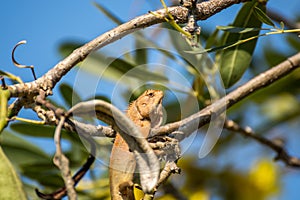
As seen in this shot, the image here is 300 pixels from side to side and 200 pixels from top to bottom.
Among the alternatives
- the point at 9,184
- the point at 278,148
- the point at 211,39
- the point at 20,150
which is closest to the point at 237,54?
the point at 211,39

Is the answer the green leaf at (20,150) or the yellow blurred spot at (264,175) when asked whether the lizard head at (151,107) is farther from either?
the yellow blurred spot at (264,175)

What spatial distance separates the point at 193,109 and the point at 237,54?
0.18 metres

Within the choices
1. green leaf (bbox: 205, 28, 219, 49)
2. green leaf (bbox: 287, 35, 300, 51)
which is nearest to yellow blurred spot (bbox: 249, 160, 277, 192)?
green leaf (bbox: 287, 35, 300, 51)

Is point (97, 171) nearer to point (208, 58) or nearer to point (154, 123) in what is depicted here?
point (208, 58)

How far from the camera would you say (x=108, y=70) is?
1.75m

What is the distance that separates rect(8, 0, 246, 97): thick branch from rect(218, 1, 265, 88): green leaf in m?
0.33

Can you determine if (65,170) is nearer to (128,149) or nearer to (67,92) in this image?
(128,149)

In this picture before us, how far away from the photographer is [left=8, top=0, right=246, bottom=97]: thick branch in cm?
105

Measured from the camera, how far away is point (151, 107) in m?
1.17

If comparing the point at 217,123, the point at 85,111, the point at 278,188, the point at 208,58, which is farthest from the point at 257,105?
the point at 85,111

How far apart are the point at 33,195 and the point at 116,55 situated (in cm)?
47

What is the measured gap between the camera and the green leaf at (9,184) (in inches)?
35.4

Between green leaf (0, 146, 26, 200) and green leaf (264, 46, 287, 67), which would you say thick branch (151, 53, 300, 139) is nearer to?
green leaf (0, 146, 26, 200)

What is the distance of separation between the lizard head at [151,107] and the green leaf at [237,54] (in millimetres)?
399
